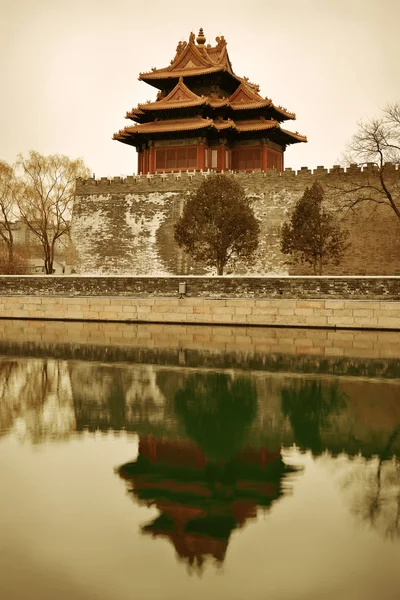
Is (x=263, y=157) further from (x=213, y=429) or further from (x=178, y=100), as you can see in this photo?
(x=213, y=429)

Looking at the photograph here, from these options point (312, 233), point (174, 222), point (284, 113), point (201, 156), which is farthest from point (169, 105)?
point (312, 233)

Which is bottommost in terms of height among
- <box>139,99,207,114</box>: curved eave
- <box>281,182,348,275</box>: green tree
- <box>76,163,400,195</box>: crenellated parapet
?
<box>281,182,348,275</box>: green tree

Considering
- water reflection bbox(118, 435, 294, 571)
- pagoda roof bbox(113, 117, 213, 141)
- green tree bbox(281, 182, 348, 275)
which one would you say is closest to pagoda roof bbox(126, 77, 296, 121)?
pagoda roof bbox(113, 117, 213, 141)

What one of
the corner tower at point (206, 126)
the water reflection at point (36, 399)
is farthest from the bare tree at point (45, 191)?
the water reflection at point (36, 399)

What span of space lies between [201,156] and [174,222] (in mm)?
3670

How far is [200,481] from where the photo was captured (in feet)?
21.5

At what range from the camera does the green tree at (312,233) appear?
25609 millimetres

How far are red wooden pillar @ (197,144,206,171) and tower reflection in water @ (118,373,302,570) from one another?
22.2 meters

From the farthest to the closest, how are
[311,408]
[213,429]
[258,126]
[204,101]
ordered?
[258,126] → [204,101] → [311,408] → [213,429]

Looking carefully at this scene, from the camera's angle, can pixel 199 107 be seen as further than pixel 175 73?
No

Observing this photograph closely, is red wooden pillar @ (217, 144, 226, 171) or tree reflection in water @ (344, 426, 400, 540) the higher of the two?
red wooden pillar @ (217, 144, 226, 171)

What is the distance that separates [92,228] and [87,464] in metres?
24.0

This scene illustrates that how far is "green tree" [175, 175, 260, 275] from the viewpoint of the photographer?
25.2 m

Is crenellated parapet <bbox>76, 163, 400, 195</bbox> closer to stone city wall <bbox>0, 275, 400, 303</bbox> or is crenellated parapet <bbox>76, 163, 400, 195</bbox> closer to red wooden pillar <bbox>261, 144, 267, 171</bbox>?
red wooden pillar <bbox>261, 144, 267, 171</bbox>
